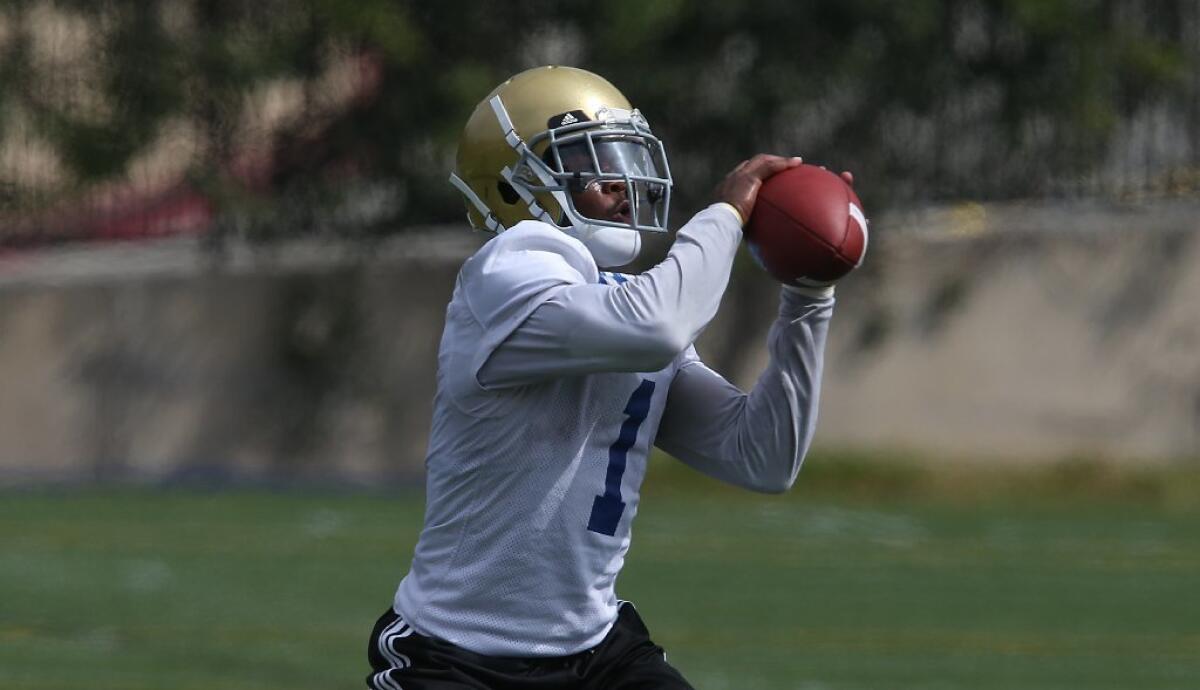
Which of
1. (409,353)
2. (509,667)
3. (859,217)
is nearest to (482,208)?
(859,217)

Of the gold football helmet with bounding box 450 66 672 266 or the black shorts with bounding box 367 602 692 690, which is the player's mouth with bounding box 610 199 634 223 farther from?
the black shorts with bounding box 367 602 692 690

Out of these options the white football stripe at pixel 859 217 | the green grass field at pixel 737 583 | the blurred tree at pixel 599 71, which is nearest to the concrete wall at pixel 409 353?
the blurred tree at pixel 599 71

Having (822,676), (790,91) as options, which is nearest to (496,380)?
(822,676)

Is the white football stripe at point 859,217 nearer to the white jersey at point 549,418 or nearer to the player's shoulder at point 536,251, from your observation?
the white jersey at point 549,418

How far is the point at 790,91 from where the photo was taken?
45.9 feet

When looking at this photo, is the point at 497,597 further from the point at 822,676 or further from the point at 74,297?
the point at 74,297

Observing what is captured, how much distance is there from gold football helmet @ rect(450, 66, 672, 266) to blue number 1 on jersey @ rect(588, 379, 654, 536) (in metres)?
0.25

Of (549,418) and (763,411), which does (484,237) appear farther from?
(549,418)

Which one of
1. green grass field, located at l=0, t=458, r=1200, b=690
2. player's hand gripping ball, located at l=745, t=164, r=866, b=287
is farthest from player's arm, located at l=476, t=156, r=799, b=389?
green grass field, located at l=0, t=458, r=1200, b=690

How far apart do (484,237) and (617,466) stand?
33.7 ft

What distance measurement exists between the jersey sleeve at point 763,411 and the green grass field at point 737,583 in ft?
10.3

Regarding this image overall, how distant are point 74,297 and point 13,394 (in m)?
0.74

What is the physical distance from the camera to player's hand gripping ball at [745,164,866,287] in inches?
147

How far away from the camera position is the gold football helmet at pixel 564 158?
379cm
